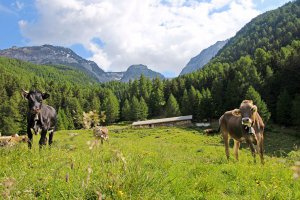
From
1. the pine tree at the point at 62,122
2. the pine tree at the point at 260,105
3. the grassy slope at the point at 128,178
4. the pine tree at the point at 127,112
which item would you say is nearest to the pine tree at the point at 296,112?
the pine tree at the point at 260,105

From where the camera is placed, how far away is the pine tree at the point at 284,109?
87000 mm

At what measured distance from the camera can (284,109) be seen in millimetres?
87188

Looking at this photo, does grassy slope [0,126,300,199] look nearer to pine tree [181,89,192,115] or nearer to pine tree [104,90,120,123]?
pine tree [181,89,192,115]

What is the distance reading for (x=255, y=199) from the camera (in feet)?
22.4

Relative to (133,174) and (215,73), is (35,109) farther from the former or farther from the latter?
(215,73)

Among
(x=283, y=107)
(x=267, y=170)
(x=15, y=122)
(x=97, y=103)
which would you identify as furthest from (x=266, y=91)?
(x=267, y=170)

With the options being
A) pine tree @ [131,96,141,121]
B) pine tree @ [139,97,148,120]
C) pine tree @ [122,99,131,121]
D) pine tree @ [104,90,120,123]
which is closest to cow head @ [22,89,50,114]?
pine tree @ [131,96,141,121]

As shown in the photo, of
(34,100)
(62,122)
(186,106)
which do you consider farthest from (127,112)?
(34,100)

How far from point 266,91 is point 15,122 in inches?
3195

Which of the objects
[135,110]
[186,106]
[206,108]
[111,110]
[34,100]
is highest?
[111,110]

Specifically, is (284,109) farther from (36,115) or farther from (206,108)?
(36,115)

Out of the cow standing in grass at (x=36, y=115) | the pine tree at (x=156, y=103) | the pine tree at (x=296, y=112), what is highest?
the pine tree at (x=156, y=103)

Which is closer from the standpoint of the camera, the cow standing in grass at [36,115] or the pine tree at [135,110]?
the cow standing in grass at [36,115]

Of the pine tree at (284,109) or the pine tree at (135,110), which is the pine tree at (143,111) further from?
the pine tree at (284,109)
